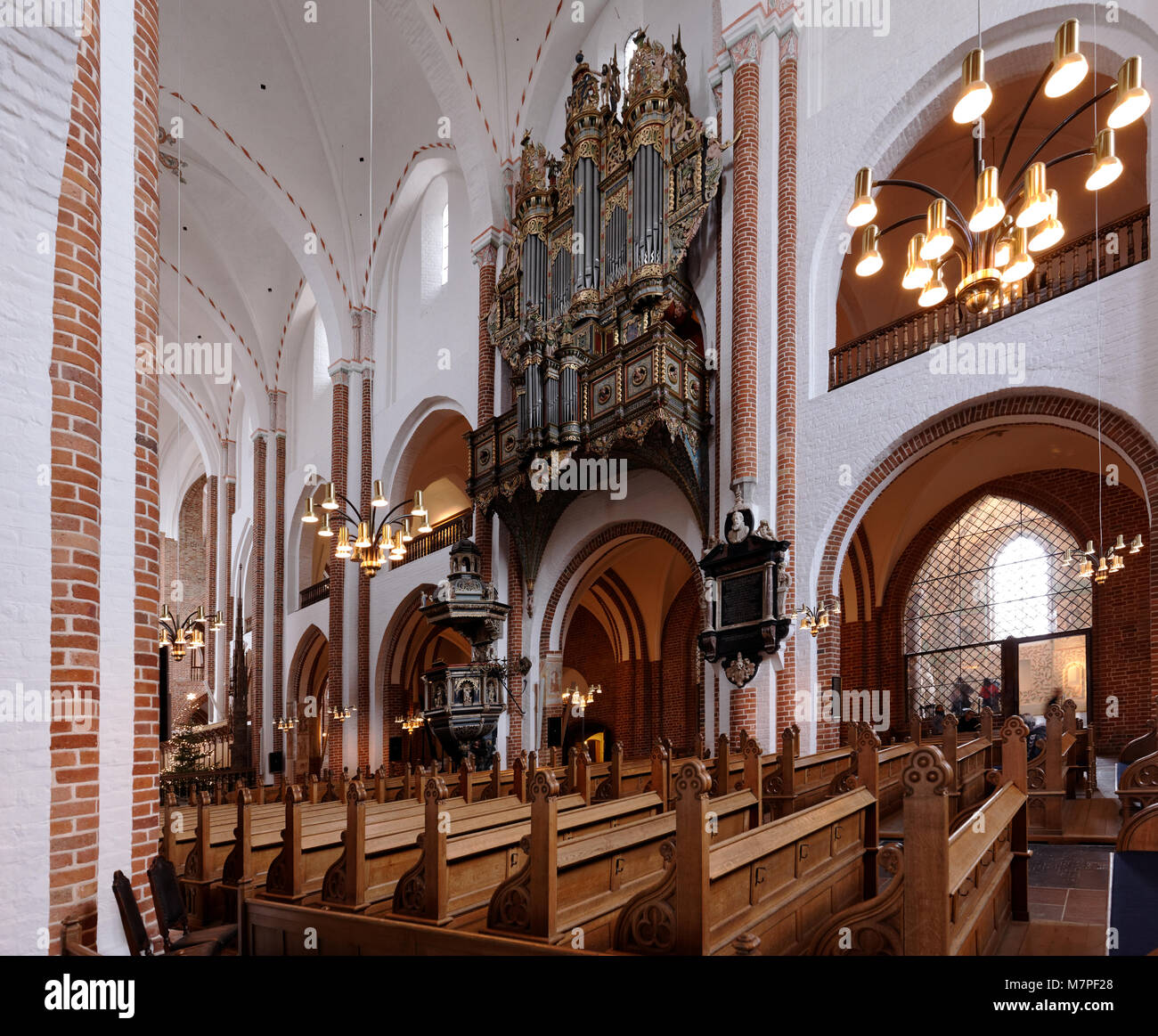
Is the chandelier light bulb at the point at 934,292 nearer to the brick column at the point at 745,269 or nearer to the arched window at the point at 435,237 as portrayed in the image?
the brick column at the point at 745,269

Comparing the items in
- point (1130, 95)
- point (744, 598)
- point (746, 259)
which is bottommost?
point (744, 598)

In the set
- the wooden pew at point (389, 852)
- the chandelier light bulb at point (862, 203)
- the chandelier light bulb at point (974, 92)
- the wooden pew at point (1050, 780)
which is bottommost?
the wooden pew at point (1050, 780)

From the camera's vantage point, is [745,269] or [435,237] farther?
[435,237]

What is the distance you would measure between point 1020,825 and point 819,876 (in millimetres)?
1281

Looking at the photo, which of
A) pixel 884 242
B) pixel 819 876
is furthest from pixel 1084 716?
pixel 819 876

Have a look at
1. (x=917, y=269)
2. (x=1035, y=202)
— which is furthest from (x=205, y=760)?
(x=1035, y=202)

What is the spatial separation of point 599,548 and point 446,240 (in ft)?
27.0

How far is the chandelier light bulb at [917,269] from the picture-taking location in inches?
260

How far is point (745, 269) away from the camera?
35.2 ft

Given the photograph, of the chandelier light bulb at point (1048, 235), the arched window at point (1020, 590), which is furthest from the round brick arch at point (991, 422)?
the arched window at point (1020, 590)

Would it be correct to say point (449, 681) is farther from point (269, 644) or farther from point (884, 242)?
point (269, 644)

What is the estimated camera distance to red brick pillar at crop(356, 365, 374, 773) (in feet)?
58.2

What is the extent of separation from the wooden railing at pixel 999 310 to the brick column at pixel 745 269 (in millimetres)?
1038

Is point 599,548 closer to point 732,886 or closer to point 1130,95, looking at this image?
point 1130,95
